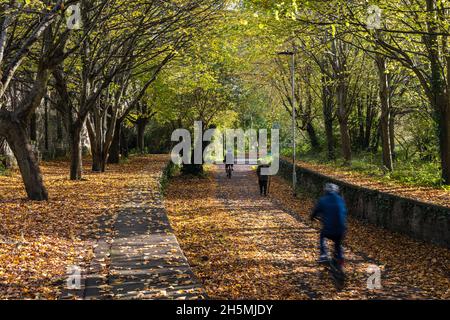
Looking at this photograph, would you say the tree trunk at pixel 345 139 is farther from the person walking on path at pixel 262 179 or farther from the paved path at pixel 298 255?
the paved path at pixel 298 255

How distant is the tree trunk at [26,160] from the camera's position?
13.8m

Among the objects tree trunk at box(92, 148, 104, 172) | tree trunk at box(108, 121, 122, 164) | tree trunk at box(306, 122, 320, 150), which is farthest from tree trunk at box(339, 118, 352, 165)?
tree trunk at box(92, 148, 104, 172)

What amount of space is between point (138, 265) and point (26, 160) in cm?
720

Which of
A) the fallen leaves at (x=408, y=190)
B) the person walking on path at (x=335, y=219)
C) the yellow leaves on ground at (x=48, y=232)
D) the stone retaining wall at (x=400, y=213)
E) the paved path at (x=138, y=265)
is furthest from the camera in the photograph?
the fallen leaves at (x=408, y=190)

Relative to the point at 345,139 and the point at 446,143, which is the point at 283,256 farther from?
the point at 345,139

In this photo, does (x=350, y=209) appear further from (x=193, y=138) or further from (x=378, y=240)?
(x=193, y=138)

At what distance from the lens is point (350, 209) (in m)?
19.3

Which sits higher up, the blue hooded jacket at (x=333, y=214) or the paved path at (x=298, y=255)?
the blue hooded jacket at (x=333, y=214)

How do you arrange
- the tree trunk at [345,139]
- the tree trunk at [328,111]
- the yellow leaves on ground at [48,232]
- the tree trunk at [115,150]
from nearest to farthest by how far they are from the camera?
the yellow leaves on ground at [48,232]
the tree trunk at [345,139]
the tree trunk at [115,150]
the tree trunk at [328,111]

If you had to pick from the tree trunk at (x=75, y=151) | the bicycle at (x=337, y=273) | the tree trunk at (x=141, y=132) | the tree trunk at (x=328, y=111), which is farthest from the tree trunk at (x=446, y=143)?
the tree trunk at (x=141, y=132)

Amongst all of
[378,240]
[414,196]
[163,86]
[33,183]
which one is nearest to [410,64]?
[414,196]

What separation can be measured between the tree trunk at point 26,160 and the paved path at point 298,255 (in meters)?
5.94

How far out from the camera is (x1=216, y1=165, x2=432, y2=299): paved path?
8570 millimetres

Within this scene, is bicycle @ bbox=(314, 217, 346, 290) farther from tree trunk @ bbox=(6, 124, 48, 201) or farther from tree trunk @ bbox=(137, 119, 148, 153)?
tree trunk @ bbox=(137, 119, 148, 153)
